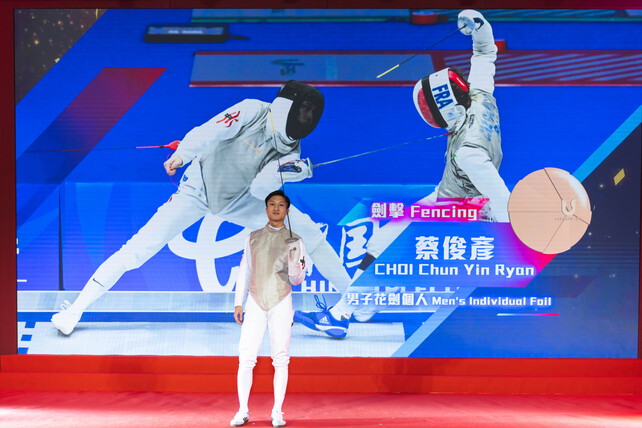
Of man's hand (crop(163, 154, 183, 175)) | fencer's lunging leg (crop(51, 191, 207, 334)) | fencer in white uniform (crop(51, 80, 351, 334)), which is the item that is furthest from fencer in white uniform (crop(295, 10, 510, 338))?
man's hand (crop(163, 154, 183, 175))

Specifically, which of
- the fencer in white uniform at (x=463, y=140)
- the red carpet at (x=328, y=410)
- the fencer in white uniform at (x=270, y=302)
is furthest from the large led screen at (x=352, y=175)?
the fencer in white uniform at (x=270, y=302)

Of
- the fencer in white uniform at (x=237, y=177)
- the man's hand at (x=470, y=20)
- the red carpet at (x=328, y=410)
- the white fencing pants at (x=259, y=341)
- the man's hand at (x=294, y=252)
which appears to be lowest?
the red carpet at (x=328, y=410)

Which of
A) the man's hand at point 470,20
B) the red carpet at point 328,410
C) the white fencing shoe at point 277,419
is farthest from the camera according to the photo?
the man's hand at point 470,20

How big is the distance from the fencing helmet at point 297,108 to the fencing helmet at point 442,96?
693mm

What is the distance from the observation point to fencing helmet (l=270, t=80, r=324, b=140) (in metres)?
3.96

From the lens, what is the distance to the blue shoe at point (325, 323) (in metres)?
3.96

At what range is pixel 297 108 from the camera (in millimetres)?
3967

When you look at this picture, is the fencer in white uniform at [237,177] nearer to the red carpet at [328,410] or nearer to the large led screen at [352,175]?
the large led screen at [352,175]

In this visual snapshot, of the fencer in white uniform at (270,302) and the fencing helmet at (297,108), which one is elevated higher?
the fencing helmet at (297,108)

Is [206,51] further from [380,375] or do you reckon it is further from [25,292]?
[380,375]

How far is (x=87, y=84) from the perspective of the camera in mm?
3992

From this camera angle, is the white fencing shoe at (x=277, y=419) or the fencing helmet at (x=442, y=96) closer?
the white fencing shoe at (x=277, y=419)

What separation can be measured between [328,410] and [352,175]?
5.12 ft

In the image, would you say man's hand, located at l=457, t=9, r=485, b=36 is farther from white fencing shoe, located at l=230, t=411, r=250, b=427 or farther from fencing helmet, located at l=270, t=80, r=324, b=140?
white fencing shoe, located at l=230, t=411, r=250, b=427
